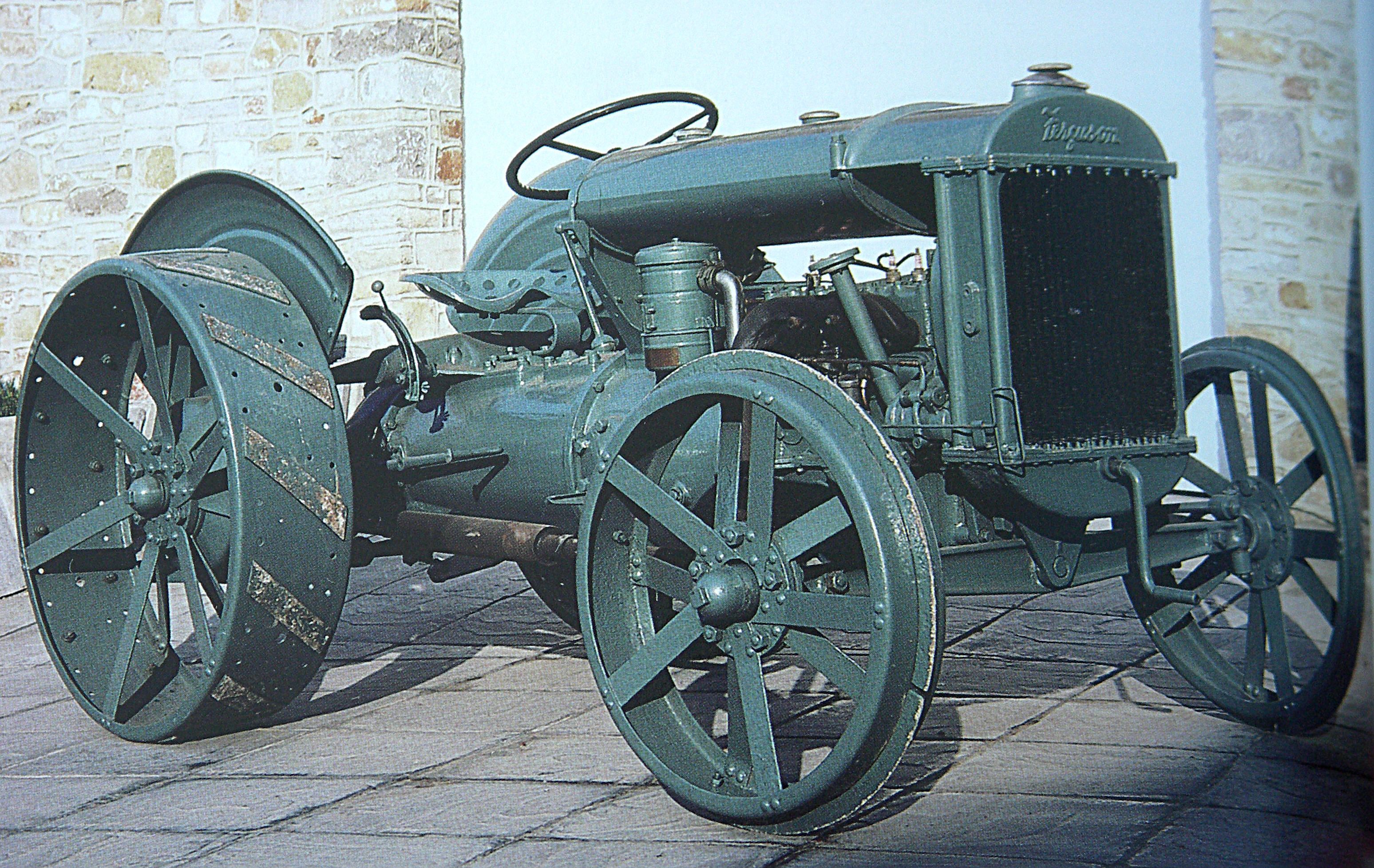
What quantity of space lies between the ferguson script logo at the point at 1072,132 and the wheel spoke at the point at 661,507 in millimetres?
976

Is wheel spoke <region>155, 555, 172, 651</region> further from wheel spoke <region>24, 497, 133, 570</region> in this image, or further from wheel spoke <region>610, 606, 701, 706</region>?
wheel spoke <region>610, 606, 701, 706</region>

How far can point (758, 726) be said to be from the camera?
111 inches

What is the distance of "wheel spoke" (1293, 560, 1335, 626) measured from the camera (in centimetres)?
336

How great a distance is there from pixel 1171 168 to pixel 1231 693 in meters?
1.21

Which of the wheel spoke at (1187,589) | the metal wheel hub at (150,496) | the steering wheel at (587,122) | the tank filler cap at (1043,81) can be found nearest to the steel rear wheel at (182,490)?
the metal wheel hub at (150,496)

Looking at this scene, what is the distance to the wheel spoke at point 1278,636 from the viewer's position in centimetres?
335

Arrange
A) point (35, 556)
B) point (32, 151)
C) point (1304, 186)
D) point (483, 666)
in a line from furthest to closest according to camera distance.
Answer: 1. point (32, 151)
2. point (483, 666)
3. point (35, 556)
4. point (1304, 186)

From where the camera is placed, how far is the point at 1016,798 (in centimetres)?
302

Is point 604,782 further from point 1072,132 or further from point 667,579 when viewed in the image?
point 1072,132

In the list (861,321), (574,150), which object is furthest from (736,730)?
(574,150)

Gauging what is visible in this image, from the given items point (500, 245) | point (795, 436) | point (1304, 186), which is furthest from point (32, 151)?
point (1304, 186)

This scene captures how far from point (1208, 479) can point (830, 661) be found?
115 centimetres

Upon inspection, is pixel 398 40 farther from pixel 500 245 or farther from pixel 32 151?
pixel 500 245

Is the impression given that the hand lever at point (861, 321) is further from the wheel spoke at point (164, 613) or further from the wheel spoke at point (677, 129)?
the wheel spoke at point (164, 613)
